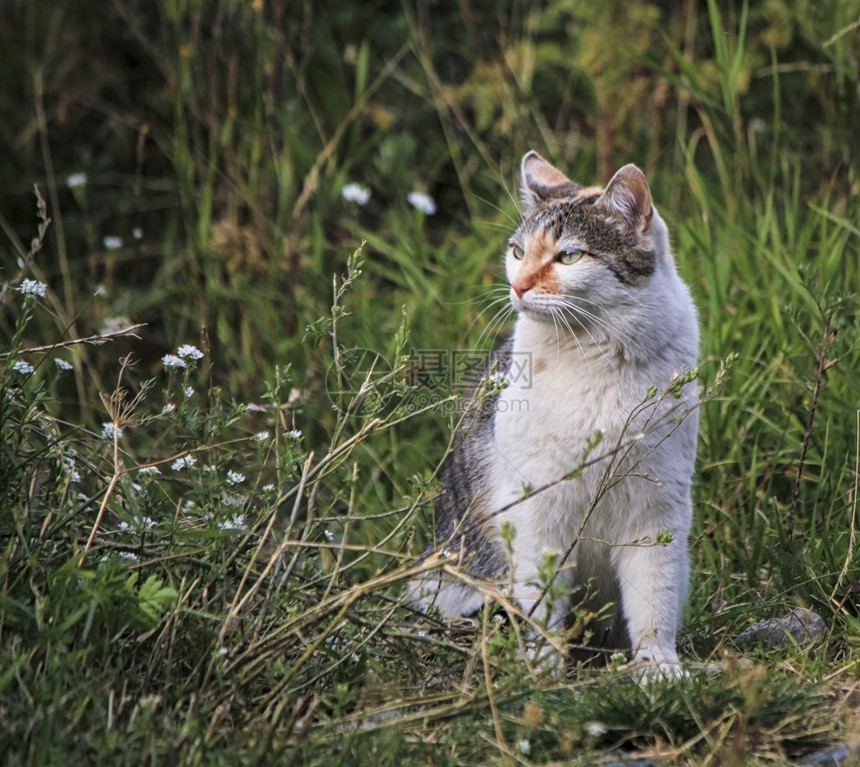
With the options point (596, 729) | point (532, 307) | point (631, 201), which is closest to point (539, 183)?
point (631, 201)

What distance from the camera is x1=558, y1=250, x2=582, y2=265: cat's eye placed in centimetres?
283

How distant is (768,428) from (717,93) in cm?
192

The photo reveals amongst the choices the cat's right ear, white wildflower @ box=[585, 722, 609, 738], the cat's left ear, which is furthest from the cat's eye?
white wildflower @ box=[585, 722, 609, 738]

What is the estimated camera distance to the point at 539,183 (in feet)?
10.5

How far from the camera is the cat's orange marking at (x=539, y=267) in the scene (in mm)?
2777

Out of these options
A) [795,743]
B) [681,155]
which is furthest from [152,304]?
[795,743]

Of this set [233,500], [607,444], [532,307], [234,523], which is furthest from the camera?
[532,307]

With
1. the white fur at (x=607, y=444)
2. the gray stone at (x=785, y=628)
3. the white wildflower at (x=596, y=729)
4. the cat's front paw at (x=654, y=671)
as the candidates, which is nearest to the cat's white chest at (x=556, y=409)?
the white fur at (x=607, y=444)

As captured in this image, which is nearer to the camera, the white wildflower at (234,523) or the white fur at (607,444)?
the white wildflower at (234,523)

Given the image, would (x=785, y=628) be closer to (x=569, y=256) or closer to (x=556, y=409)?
(x=556, y=409)

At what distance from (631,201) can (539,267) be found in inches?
12.3

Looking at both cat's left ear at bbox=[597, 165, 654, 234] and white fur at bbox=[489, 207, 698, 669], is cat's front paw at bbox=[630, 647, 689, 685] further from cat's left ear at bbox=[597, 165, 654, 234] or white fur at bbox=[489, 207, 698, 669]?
cat's left ear at bbox=[597, 165, 654, 234]

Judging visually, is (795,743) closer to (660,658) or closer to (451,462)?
(660,658)

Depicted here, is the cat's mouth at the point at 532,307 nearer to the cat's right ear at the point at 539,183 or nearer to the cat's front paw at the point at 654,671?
the cat's right ear at the point at 539,183
